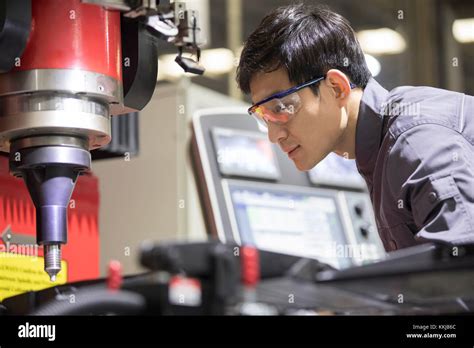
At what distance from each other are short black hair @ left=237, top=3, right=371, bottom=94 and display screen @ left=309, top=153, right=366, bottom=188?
1213mm

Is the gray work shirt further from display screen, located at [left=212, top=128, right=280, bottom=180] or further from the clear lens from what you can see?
display screen, located at [left=212, top=128, right=280, bottom=180]

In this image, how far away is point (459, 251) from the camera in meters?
0.78

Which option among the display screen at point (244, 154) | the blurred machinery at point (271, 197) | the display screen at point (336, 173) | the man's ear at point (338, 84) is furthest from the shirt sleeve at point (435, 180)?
the display screen at point (336, 173)


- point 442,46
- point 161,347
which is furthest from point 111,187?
point 442,46

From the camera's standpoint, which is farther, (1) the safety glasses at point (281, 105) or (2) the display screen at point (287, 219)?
(2) the display screen at point (287, 219)

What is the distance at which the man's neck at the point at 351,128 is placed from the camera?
1242mm

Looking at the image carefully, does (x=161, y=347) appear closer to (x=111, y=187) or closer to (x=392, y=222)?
(x=392, y=222)

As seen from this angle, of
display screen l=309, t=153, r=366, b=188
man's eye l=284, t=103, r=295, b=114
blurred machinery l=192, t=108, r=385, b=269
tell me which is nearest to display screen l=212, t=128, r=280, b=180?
blurred machinery l=192, t=108, r=385, b=269

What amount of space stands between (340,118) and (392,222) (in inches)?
8.0

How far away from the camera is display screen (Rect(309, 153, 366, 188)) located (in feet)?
8.11

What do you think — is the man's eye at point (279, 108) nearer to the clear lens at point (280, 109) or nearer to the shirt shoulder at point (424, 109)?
the clear lens at point (280, 109)

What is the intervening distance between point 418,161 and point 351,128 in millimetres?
249

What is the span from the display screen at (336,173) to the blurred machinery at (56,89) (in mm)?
1557

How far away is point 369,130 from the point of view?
1187 millimetres
